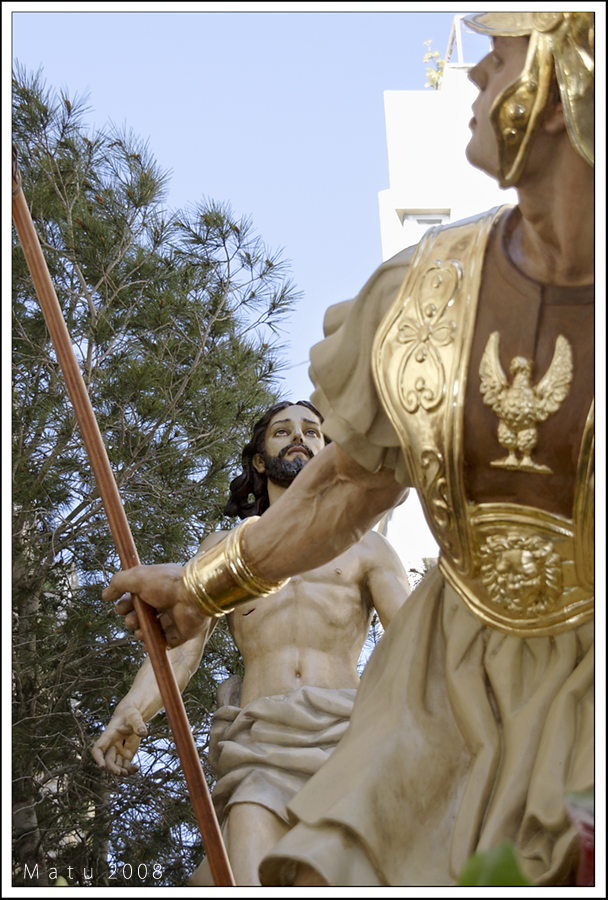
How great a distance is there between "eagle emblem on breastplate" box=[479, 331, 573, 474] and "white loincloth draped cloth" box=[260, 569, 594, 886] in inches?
8.0

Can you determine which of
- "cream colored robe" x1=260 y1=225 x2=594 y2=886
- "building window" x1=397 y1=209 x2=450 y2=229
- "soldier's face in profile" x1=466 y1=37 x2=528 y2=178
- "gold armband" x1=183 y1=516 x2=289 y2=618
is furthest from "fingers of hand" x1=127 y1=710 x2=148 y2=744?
"building window" x1=397 y1=209 x2=450 y2=229

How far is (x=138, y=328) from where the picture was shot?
5008 mm

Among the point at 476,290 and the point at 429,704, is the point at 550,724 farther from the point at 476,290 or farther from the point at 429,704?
the point at 476,290

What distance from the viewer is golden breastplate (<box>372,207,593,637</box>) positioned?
1.43 m

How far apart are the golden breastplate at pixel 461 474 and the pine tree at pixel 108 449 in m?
2.66

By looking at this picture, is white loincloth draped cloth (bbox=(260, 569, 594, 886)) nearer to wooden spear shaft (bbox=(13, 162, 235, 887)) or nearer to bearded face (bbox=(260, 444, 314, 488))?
wooden spear shaft (bbox=(13, 162, 235, 887))

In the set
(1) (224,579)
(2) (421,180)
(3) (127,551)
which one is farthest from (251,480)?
(2) (421,180)

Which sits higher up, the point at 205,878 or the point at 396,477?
the point at 396,477

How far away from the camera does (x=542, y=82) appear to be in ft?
4.47

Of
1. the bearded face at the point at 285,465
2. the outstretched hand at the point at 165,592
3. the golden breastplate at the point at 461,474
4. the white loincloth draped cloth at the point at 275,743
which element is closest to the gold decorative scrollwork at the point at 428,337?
the golden breastplate at the point at 461,474

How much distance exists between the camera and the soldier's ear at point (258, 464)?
344cm

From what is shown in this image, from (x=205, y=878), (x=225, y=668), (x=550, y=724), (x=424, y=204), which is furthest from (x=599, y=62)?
(x=424, y=204)

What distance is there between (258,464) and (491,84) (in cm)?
210

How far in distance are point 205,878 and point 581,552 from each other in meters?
0.97
